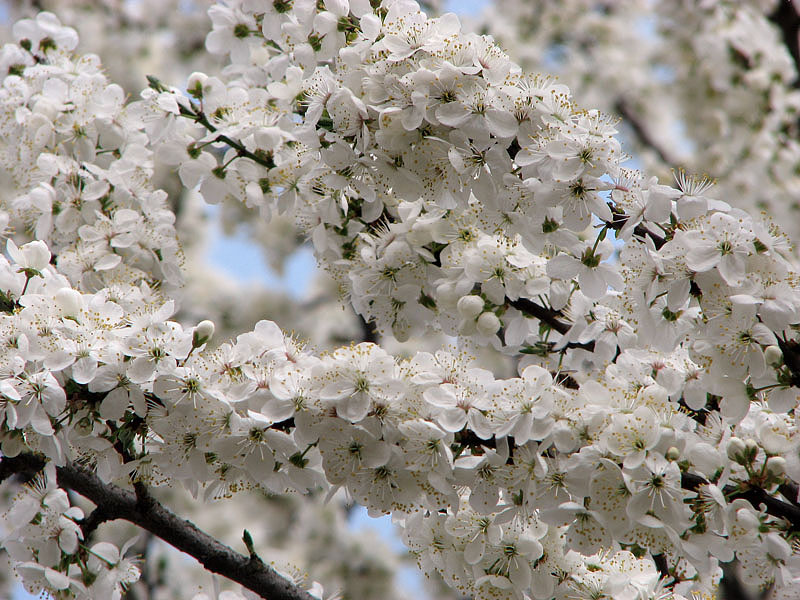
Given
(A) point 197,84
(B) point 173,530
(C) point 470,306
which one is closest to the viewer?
(C) point 470,306

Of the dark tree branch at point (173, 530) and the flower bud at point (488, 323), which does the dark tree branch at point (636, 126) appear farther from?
the dark tree branch at point (173, 530)

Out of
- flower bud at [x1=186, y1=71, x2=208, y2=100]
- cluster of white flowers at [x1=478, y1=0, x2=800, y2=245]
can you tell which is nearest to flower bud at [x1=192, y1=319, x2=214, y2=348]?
flower bud at [x1=186, y1=71, x2=208, y2=100]

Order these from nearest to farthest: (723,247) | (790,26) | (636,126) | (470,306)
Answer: (723,247), (470,306), (790,26), (636,126)

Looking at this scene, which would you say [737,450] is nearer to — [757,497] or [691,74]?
[757,497]

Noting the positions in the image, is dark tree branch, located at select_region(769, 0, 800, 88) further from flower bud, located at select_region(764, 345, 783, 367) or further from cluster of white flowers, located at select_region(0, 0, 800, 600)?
flower bud, located at select_region(764, 345, 783, 367)

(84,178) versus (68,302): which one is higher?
(68,302)

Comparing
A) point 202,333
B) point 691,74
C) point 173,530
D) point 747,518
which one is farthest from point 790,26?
point 173,530

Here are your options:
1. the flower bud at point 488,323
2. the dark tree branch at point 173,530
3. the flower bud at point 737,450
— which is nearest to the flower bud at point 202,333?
the dark tree branch at point 173,530
